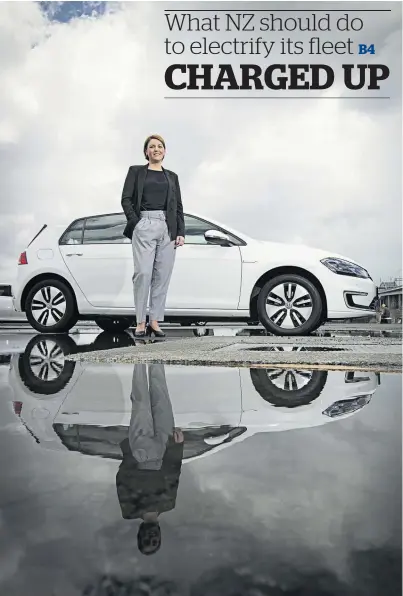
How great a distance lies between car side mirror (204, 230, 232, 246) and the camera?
22.2 ft

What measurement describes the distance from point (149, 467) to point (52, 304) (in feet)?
20.0

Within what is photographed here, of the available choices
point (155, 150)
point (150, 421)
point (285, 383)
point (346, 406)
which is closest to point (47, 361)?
point (285, 383)

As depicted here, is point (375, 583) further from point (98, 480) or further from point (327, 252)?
point (327, 252)

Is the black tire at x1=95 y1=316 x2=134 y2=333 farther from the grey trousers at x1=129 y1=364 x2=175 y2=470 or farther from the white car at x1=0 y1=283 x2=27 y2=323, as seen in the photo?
the grey trousers at x1=129 y1=364 x2=175 y2=470

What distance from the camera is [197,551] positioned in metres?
0.88

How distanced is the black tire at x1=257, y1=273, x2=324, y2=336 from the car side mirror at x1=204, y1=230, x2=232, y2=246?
64cm

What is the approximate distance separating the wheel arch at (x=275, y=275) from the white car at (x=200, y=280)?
0.04 feet

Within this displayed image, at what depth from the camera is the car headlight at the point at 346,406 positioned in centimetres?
196

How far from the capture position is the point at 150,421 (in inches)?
72.6

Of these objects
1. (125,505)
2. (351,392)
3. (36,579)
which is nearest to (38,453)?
(125,505)

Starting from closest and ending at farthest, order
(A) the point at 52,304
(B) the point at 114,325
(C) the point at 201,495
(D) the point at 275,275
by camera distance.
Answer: (C) the point at 201,495 → (D) the point at 275,275 → (A) the point at 52,304 → (B) the point at 114,325

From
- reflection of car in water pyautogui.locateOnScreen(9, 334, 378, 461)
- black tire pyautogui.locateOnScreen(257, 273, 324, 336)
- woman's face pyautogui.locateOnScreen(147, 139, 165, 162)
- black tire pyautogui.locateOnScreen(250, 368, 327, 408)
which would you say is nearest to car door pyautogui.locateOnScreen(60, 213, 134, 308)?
woman's face pyautogui.locateOnScreen(147, 139, 165, 162)

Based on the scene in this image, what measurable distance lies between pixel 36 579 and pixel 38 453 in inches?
26.7

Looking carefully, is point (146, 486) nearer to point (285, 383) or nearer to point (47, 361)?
point (285, 383)
